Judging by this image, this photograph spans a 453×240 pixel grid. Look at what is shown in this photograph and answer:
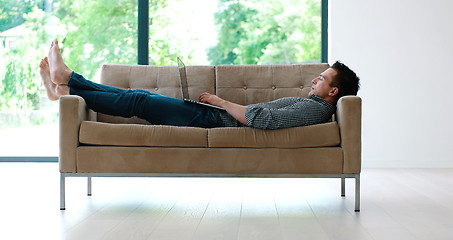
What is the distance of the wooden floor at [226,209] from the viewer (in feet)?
7.57

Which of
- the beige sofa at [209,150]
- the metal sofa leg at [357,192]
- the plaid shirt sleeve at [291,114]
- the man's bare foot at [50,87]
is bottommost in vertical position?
the metal sofa leg at [357,192]

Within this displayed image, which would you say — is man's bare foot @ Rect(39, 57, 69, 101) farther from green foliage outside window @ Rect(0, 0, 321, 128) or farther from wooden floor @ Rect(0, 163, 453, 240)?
green foliage outside window @ Rect(0, 0, 321, 128)

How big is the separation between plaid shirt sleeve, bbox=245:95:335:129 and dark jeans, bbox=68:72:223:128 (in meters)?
0.30

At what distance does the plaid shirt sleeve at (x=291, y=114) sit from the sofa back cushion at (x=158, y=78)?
1.96 ft

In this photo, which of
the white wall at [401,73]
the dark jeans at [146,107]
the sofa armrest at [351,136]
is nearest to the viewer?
the sofa armrest at [351,136]

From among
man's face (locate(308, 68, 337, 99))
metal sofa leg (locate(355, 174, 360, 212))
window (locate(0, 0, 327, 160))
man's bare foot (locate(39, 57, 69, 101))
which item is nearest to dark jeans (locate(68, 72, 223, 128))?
man's bare foot (locate(39, 57, 69, 101))

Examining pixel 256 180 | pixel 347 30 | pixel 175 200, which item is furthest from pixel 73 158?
pixel 347 30

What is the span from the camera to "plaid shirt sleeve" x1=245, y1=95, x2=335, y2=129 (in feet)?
9.08

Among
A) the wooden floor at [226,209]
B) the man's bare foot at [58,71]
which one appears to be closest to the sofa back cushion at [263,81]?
the wooden floor at [226,209]

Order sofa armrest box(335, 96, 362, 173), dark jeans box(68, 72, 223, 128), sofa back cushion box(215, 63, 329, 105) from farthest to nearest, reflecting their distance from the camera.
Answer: sofa back cushion box(215, 63, 329, 105) < dark jeans box(68, 72, 223, 128) < sofa armrest box(335, 96, 362, 173)

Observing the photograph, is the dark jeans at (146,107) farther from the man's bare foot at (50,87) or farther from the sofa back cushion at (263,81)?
the sofa back cushion at (263,81)

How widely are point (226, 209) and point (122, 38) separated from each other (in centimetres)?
261

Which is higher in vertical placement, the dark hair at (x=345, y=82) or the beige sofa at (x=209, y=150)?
the dark hair at (x=345, y=82)

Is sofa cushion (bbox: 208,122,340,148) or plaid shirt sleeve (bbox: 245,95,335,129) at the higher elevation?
plaid shirt sleeve (bbox: 245,95,335,129)
